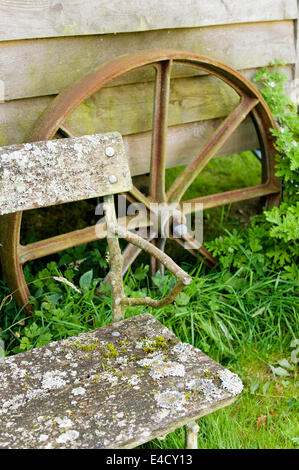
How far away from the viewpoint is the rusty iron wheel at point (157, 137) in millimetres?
2051

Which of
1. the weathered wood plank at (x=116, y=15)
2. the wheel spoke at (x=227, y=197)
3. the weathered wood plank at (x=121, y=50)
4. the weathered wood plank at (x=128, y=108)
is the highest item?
the weathered wood plank at (x=116, y=15)

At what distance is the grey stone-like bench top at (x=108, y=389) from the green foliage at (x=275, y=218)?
1018mm

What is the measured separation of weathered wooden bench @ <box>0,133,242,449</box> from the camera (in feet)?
4.51

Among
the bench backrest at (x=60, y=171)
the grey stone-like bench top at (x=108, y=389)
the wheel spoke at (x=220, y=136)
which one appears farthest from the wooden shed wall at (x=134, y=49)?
the grey stone-like bench top at (x=108, y=389)

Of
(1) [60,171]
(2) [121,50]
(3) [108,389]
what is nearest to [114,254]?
(1) [60,171]

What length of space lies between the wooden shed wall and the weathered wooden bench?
1.94ft

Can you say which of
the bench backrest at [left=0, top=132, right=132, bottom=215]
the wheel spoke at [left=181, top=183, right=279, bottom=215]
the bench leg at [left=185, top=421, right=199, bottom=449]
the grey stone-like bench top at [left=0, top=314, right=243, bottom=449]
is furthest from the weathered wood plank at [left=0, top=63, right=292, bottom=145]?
the bench leg at [left=185, top=421, right=199, bottom=449]

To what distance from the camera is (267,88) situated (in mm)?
2719

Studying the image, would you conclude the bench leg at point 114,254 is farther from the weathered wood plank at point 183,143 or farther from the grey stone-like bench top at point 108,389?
the weathered wood plank at point 183,143

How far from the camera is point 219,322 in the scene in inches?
94.9

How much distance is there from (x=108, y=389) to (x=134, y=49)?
5.00 ft

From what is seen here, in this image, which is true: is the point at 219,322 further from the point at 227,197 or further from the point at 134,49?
the point at 134,49

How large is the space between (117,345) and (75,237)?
0.70 metres
